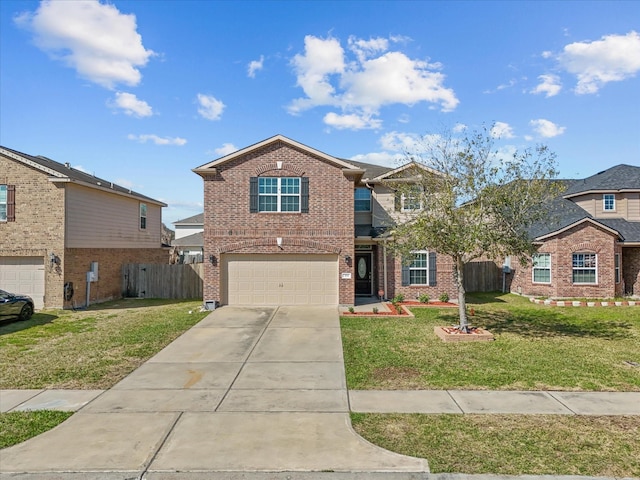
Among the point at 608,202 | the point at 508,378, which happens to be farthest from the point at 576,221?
the point at 508,378

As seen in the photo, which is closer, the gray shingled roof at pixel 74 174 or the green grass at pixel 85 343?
the green grass at pixel 85 343

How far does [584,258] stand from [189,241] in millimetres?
29648

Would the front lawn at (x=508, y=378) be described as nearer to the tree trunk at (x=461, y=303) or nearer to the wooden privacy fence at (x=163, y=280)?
the tree trunk at (x=461, y=303)

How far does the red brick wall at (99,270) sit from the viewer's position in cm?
1673

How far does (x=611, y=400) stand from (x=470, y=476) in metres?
3.95

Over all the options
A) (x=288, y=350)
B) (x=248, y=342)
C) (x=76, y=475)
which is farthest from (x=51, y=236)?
(x=76, y=475)

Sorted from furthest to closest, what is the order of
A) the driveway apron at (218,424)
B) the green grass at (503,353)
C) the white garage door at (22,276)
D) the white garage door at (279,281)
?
1. the white garage door at (279,281)
2. the white garage door at (22,276)
3. the green grass at (503,353)
4. the driveway apron at (218,424)

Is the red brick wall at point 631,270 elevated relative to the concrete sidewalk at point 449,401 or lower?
elevated

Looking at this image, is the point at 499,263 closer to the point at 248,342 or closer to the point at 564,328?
the point at 564,328

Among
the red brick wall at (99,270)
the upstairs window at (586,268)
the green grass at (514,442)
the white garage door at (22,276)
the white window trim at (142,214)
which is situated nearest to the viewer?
the green grass at (514,442)

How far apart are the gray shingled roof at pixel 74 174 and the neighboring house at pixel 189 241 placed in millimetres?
7697

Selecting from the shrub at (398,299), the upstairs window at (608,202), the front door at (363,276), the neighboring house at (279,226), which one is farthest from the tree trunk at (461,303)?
the upstairs window at (608,202)

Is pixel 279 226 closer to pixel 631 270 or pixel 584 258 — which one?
pixel 584 258

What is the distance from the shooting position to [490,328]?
502 inches
